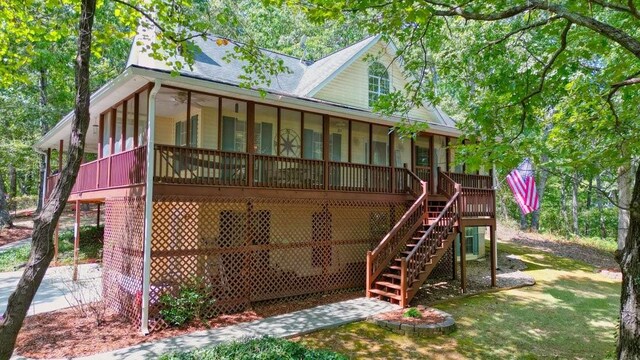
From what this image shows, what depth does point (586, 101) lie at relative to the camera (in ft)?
22.6

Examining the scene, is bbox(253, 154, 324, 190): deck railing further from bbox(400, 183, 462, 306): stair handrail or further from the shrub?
the shrub

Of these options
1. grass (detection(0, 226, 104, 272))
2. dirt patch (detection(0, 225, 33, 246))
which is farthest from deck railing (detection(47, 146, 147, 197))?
dirt patch (detection(0, 225, 33, 246))

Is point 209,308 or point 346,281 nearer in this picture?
point 209,308

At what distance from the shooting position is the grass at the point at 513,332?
301 inches

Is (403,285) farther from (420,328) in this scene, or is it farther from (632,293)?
(632,293)

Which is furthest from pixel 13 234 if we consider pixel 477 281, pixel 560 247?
pixel 560 247

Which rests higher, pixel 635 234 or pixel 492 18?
pixel 492 18

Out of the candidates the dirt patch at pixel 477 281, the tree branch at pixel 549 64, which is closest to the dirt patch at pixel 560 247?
the dirt patch at pixel 477 281

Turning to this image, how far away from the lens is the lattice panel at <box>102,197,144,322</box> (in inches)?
364

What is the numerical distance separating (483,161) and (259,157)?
241 inches

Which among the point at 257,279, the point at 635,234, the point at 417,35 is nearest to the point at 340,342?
the point at 257,279

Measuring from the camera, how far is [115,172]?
1109cm

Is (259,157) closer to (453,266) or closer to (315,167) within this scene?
(315,167)

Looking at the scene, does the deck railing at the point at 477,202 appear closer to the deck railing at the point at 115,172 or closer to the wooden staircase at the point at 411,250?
the wooden staircase at the point at 411,250
